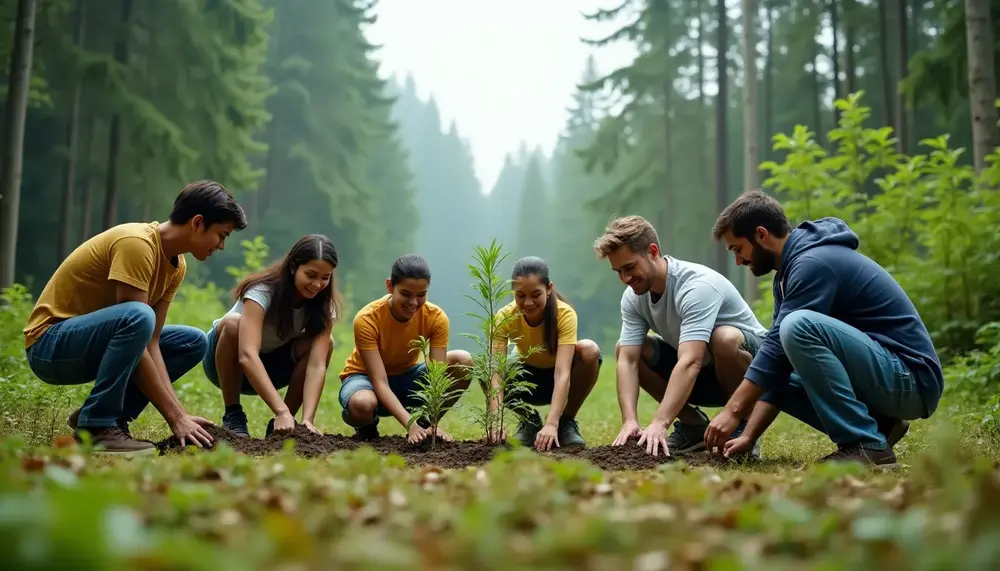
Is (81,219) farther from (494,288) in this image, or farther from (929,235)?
(929,235)

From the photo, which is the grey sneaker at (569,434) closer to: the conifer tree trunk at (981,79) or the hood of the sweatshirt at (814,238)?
the hood of the sweatshirt at (814,238)

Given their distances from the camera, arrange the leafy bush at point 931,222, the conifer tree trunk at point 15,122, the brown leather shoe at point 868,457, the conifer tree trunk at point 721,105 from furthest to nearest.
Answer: the conifer tree trunk at point 721,105 < the conifer tree trunk at point 15,122 < the leafy bush at point 931,222 < the brown leather shoe at point 868,457

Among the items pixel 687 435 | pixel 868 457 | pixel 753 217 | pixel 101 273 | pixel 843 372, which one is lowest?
pixel 687 435

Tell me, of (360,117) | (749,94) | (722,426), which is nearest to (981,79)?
(749,94)

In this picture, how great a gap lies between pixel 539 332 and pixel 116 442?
2474mm

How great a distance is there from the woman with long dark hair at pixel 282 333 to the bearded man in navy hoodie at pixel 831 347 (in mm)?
2404

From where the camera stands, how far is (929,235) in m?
7.50

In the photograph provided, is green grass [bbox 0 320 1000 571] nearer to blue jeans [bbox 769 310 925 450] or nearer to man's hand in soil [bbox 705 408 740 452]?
blue jeans [bbox 769 310 925 450]

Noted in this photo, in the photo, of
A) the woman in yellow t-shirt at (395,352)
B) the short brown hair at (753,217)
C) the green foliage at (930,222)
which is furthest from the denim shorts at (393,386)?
the green foliage at (930,222)

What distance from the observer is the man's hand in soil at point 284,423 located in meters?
4.24

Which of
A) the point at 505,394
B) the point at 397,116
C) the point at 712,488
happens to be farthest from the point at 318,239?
the point at 397,116

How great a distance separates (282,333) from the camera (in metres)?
4.64

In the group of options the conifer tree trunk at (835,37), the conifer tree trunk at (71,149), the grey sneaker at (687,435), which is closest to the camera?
the grey sneaker at (687,435)

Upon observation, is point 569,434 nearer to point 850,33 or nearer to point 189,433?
point 189,433
